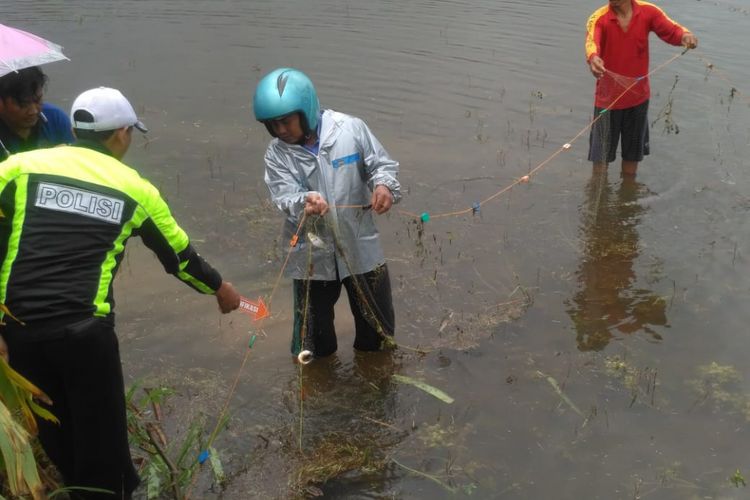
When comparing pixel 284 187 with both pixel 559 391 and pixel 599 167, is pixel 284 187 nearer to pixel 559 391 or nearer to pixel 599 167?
pixel 559 391

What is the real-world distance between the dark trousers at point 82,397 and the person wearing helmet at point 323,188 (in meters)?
1.32

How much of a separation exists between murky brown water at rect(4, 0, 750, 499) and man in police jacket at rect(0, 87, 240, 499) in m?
0.99

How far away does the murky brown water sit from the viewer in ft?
14.1

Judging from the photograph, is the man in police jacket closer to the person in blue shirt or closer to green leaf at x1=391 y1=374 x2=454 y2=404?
the person in blue shirt

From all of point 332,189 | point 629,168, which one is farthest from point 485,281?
point 629,168

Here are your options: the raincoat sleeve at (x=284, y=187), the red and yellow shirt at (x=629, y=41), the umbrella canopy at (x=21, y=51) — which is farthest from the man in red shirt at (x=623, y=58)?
the umbrella canopy at (x=21, y=51)

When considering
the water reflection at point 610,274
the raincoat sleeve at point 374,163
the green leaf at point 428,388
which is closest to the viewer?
the raincoat sleeve at point 374,163

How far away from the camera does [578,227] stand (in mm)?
7109

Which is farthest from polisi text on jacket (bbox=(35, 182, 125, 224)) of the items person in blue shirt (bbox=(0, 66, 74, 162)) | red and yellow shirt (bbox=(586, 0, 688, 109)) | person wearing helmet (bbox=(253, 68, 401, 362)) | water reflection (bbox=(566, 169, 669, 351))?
red and yellow shirt (bbox=(586, 0, 688, 109))

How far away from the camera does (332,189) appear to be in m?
4.21

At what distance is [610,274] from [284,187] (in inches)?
124

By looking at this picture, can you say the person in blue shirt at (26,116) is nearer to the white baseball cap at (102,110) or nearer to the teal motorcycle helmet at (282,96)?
the white baseball cap at (102,110)

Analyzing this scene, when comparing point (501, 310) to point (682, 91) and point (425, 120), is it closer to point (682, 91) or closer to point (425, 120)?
point (425, 120)

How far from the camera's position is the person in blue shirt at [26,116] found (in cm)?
392
